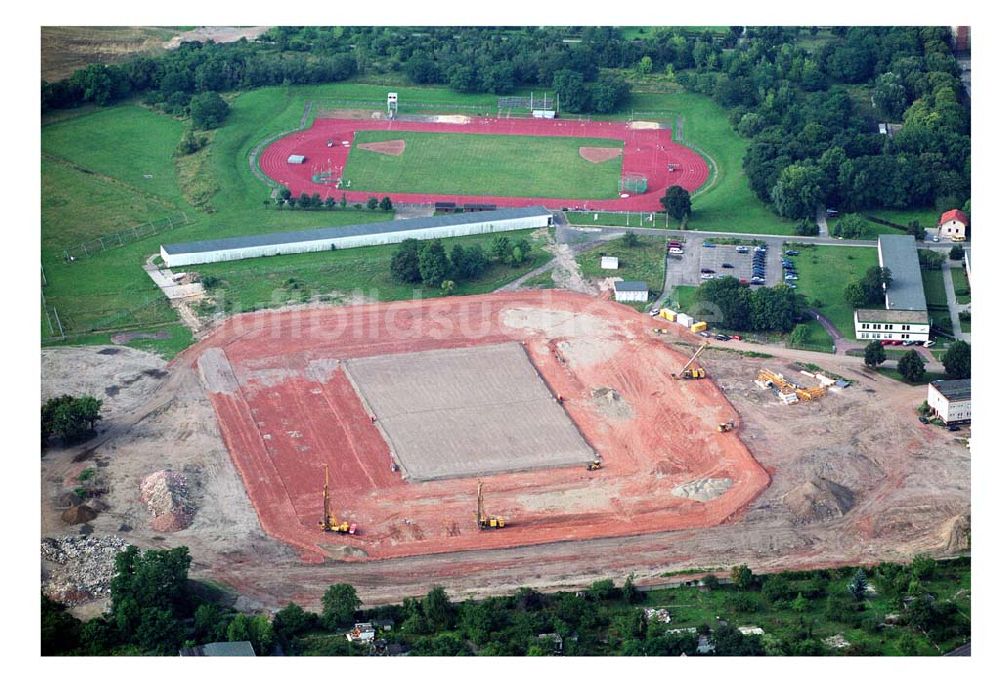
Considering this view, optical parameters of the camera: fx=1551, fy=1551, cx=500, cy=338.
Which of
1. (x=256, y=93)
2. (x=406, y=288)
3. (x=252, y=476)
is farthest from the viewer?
(x=256, y=93)

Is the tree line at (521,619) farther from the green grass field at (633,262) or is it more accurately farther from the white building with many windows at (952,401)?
the green grass field at (633,262)

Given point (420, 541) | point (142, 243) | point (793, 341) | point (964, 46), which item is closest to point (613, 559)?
point (420, 541)

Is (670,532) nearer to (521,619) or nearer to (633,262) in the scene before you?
(521,619)

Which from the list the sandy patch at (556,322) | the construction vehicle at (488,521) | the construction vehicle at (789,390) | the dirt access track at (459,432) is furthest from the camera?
the sandy patch at (556,322)

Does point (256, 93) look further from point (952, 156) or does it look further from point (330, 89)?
point (952, 156)

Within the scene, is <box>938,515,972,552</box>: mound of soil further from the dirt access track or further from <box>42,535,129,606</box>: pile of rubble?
<box>42,535,129,606</box>: pile of rubble

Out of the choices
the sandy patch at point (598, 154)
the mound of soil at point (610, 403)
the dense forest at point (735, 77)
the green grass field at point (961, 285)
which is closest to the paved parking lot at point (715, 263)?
the dense forest at point (735, 77)
